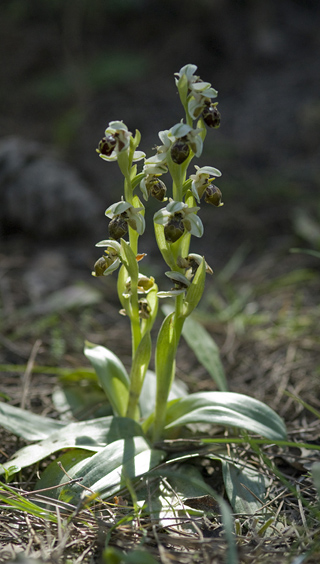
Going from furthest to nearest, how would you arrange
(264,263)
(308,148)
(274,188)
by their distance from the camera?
(308,148) < (274,188) < (264,263)

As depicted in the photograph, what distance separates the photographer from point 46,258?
4.65 m

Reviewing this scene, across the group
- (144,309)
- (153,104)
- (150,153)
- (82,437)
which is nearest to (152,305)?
(144,309)

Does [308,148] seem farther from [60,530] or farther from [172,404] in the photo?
[60,530]

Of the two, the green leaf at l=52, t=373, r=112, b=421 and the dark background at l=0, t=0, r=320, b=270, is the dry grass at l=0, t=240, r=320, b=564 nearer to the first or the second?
the green leaf at l=52, t=373, r=112, b=421

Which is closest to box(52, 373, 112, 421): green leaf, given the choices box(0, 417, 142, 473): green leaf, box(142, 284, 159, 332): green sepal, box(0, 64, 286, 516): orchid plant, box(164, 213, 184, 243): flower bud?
box(0, 64, 286, 516): orchid plant

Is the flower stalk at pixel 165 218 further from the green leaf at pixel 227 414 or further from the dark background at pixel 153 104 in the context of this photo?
the dark background at pixel 153 104

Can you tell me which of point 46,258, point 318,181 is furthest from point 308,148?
point 46,258

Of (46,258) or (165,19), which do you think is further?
(165,19)

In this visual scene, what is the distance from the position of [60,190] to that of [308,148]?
327 centimetres

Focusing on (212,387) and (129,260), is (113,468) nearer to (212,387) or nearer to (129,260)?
(129,260)

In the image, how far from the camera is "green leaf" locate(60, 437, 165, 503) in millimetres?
1864

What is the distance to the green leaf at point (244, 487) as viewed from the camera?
1943 millimetres

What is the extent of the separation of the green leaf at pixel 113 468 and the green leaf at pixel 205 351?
67 centimetres

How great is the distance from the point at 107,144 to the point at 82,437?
4.16 feet
